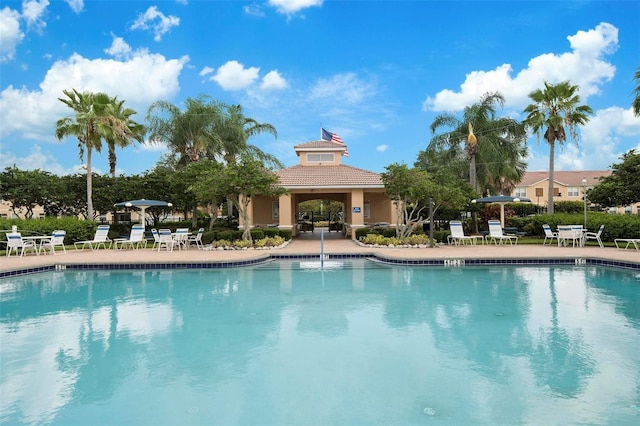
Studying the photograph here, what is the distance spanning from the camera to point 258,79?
26.5m

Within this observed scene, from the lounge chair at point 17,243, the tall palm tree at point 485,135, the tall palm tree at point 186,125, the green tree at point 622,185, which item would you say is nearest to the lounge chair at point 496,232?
the tall palm tree at point 485,135

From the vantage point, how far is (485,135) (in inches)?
1025

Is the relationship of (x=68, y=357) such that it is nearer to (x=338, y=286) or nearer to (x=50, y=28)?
(x=338, y=286)

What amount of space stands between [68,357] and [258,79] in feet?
76.2

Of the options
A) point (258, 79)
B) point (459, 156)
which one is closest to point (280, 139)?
point (258, 79)

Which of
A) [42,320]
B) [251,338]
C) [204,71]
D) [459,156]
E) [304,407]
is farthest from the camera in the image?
[459,156]

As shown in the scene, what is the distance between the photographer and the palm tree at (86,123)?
22.1 metres

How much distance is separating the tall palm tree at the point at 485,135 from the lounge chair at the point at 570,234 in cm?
778

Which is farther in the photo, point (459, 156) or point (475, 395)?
point (459, 156)

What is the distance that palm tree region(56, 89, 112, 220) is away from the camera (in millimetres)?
22062

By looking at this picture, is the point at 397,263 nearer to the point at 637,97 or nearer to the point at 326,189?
the point at 326,189

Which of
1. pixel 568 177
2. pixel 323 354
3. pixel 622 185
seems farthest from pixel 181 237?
pixel 568 177

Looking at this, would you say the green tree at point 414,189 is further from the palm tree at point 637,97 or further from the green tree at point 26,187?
the green tree at point 26,187

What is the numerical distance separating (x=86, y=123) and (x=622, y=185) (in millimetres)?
29105
